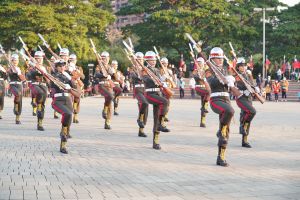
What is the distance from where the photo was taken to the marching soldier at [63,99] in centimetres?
1245

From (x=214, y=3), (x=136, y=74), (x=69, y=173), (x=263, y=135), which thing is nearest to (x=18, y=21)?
(x=214, y=3)

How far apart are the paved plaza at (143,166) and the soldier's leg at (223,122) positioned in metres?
0.27

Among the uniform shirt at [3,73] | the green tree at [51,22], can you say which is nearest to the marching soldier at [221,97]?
the uniform shirt at [3,73]

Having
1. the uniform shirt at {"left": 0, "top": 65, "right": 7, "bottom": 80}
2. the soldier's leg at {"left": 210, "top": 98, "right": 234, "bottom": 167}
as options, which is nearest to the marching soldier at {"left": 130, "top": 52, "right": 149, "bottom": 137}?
the soldier's leg at {"left": 210, "top": 98, "right": 234, "bottom": 167}

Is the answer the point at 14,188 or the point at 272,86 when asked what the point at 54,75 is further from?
the point at 272,86

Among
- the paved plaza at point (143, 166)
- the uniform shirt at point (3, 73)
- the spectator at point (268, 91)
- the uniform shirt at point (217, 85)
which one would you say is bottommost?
the paved plaza at point (143, 166)

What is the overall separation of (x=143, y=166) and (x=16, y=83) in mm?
10190

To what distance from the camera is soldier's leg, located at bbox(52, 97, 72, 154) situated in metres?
12.4

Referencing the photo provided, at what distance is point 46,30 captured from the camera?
168 ft

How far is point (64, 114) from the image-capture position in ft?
41.1

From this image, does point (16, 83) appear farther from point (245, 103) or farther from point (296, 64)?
point (296, 64)

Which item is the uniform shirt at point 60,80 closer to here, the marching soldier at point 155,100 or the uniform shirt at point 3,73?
the marching soldier at point 155,100

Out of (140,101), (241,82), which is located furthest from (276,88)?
(241,82)

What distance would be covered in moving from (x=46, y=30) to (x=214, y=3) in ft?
58.2
